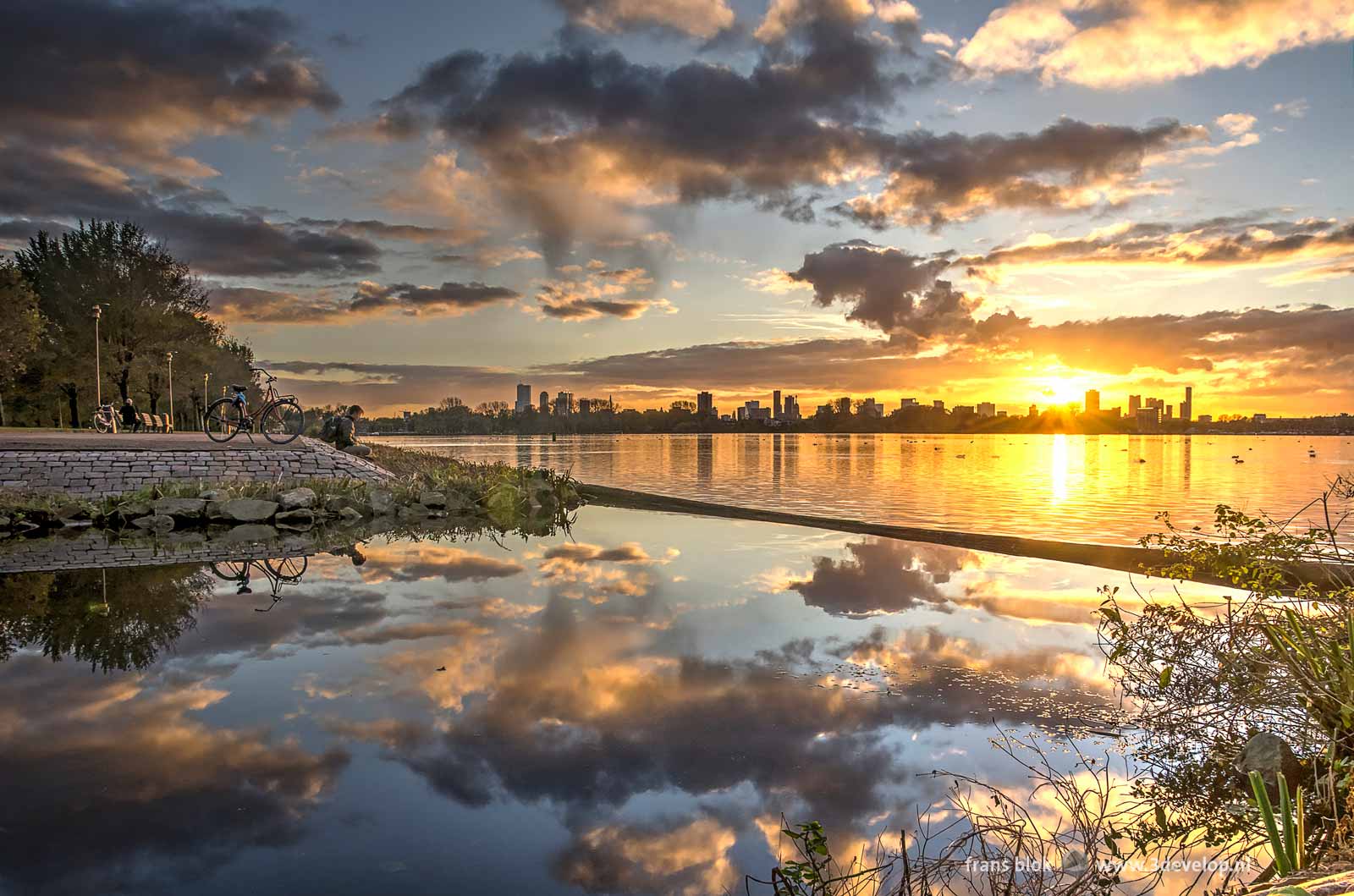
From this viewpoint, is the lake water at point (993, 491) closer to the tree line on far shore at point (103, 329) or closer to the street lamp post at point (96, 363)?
the street lamp post at point (96, 363)

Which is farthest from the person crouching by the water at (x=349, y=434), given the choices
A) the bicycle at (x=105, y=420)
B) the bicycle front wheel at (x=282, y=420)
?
the bicycle at (x=105, y=420)

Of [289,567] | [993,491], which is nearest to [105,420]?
[289,567]

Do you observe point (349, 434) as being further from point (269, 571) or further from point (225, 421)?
point (269, 571)

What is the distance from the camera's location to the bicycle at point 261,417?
2361 centimetres

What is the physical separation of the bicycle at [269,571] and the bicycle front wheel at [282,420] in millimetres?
12589

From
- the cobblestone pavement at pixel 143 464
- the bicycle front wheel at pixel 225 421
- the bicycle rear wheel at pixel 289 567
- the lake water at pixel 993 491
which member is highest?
the bicycle front wheel at pixel 225 421

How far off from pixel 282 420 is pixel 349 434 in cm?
435

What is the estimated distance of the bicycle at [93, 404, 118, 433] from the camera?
29.5m

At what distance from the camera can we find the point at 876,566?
12.6 metres

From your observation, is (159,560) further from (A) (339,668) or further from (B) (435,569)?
(A) (339,668)

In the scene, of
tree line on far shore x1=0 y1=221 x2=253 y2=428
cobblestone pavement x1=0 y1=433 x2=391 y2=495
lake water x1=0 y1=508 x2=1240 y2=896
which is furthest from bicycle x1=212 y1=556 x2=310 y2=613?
tree line on far shore x1=0 y1=221 x2=253 y2=428

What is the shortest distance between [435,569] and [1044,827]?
401 inches

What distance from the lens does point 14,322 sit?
1304 inches

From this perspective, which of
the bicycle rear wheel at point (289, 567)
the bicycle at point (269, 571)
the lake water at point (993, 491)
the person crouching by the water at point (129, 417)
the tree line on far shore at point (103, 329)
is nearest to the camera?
the bicycle at point (269, 571)
